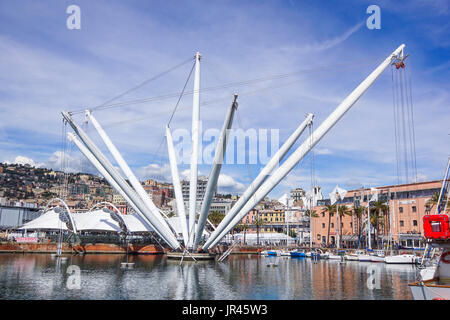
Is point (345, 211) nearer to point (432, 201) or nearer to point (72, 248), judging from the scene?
point (432, 201)

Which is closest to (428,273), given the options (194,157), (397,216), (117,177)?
(194,157)

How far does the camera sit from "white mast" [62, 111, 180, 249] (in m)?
47.8

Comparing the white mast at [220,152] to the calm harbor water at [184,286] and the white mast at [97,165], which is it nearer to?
the calm harbor water at [184,286]

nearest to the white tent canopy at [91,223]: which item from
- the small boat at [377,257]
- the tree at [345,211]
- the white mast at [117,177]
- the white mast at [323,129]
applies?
the white mast at [117,177]

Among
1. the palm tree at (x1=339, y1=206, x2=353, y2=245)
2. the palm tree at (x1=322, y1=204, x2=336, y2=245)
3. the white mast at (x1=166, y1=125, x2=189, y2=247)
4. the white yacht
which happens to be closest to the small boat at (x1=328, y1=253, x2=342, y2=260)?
the palm tree at (x1=339, y1=206, x2=353, y2=245)

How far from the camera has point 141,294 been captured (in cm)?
2552

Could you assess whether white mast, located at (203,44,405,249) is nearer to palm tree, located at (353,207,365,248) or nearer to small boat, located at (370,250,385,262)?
small boat, located at (370,250,385,262)

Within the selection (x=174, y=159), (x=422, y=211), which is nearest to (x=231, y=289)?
(x=174, y=159)

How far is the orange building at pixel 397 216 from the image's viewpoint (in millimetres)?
71250

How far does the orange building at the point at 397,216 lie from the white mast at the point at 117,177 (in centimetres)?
3784

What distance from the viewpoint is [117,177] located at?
49.3 metres

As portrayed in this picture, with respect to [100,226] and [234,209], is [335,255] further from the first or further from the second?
[100,226]

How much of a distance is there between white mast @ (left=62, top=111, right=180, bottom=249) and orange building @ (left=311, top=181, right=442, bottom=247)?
37.8 metres
